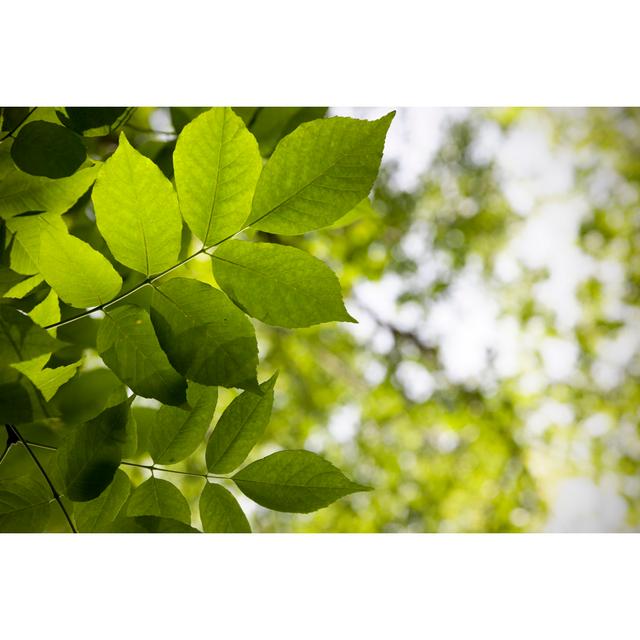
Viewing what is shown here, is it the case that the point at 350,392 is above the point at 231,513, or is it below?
below

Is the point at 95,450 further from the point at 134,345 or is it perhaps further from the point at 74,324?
the point at 74,324

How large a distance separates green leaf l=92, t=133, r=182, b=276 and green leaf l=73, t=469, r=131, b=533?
15 cm

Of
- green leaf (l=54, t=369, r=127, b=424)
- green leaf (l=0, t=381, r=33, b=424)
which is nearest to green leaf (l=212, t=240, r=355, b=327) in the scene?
green leaf (l=0, t=381, r=33, b=424)

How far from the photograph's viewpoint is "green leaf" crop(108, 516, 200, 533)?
0.37 m

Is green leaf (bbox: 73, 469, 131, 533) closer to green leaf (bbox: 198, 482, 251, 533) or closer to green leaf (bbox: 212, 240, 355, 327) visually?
green leaf (bbox: 198, 482, 251, 533)

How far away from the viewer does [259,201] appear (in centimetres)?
36

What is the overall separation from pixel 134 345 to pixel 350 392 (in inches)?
147

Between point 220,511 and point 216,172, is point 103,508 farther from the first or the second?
point 216,172

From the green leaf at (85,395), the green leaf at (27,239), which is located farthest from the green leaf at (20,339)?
the green leaf at (85,395)

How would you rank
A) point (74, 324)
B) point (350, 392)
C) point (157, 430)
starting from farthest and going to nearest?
point (350, 392) < point (74, 324) < point (157, 430)

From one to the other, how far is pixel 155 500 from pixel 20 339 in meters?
0.16

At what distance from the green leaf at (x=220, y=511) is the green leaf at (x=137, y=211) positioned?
16 cm

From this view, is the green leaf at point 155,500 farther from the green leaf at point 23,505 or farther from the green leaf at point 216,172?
the green leaf at point 216,172

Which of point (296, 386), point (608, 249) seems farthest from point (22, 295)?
point (608, 249)
